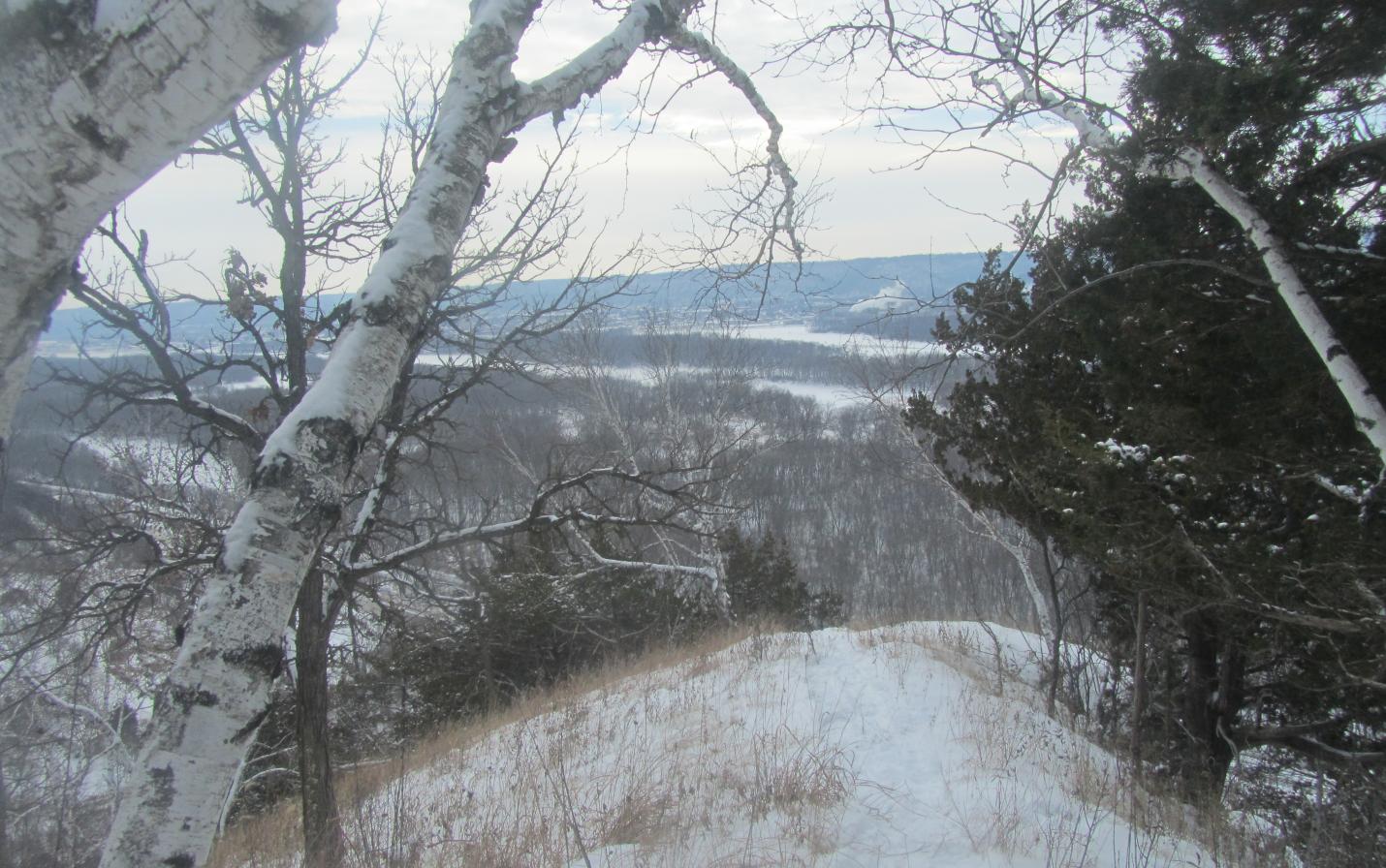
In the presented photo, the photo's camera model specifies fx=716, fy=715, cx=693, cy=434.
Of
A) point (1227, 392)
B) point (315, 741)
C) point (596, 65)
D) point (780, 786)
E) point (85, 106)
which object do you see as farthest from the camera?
point (1227, 392)

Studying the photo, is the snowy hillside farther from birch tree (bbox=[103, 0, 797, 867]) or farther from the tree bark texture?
birch tree (bbox=[103, 0, 797, 867])

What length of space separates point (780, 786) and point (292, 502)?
301cm

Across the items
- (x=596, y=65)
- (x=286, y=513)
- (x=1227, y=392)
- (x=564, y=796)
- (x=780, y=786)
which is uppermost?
(x=596, y=65)

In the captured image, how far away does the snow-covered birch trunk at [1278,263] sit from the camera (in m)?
2.99

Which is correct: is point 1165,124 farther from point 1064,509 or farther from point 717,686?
point 717,686

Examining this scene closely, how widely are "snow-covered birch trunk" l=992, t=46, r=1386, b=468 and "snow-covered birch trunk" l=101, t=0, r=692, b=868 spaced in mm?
3115

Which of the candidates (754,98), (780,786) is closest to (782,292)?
(754,98)

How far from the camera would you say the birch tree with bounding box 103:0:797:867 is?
116 centimetres

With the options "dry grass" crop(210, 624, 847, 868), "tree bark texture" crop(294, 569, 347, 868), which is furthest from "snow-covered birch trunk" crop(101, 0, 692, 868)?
"tree bark texture" crop(294, 569, 347, 868)

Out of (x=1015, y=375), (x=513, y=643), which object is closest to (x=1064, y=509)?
(x=1015, y=375)

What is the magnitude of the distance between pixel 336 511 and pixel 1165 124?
13.6ft

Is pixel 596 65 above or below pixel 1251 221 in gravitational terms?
above

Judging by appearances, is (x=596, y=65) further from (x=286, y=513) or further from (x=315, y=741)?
(x=315, y=741)

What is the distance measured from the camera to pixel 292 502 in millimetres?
1272
